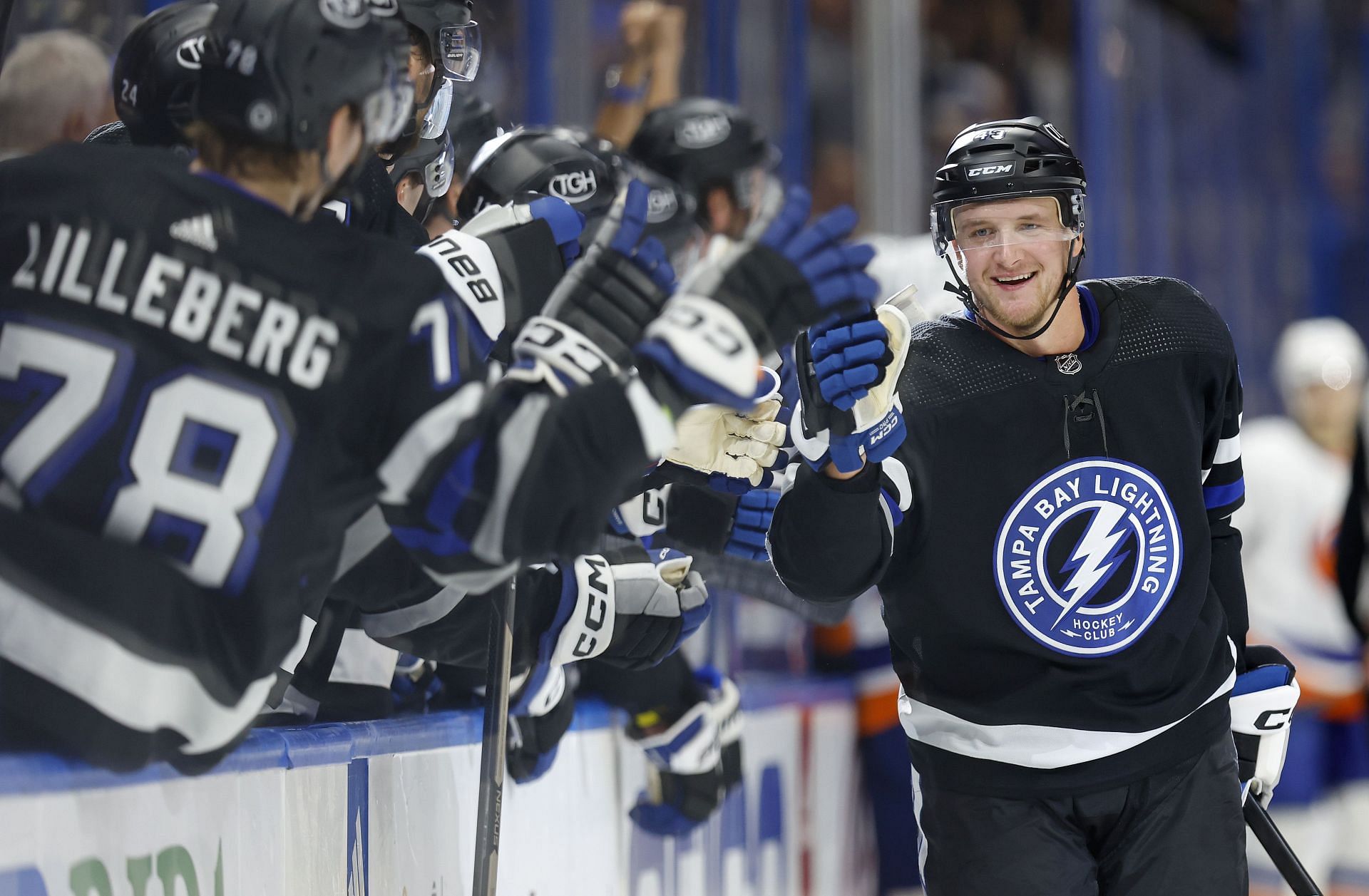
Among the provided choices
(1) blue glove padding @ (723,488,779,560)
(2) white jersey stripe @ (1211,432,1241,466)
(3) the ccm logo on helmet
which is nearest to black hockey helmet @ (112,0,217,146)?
(3) the ccm logo on helmet

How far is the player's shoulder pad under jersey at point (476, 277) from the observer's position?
7.74 ft

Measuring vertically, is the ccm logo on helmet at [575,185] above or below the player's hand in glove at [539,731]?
above

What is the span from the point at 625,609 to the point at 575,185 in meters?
0.75

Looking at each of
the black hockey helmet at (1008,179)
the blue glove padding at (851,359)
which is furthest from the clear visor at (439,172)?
the blue glove padding at (851,359)

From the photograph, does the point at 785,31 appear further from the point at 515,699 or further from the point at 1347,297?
the point at 1347,297

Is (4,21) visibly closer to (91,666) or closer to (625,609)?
(91,666)

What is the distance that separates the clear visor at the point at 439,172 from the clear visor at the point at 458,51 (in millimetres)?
170

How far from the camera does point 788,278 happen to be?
1.98 metres

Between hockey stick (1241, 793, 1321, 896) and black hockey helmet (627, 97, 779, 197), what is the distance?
6.88 feet

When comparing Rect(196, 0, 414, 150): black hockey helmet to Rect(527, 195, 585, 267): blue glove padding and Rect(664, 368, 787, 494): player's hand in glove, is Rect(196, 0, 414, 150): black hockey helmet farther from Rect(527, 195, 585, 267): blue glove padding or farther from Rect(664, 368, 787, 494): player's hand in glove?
Rect(664, 368, 787, 494): player's hand in glove

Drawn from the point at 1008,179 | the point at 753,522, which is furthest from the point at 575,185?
the point at 1008,179

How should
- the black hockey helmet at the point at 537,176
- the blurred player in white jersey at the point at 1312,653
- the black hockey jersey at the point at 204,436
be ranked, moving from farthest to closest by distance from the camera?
1. the blurred player in white jersey at the point at 1312,653
2. the black hockey helmet at the point at 537,176
3. the black hockey jersey at the point at 204,436

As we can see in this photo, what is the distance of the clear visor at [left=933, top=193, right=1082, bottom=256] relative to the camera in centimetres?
273

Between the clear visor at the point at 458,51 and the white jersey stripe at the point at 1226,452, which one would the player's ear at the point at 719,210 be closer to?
the clear visor at the point at 458,51
